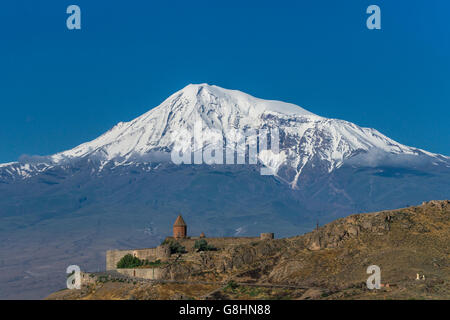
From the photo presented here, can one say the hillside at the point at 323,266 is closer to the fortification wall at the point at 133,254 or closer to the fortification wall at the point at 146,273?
the fortification wall at the point at 146,273

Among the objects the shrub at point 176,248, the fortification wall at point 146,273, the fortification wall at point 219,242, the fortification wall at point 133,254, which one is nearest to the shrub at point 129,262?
the fortification wall at point 133,254

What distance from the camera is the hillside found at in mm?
80312

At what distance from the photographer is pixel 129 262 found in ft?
336

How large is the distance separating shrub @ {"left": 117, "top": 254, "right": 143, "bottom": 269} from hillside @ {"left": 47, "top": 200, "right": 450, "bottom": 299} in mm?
5633

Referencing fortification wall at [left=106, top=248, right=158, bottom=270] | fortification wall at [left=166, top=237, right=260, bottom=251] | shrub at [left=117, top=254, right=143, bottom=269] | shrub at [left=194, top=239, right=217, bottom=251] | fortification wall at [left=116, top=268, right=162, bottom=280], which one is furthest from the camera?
fortification wall at [left=166, top=237, right=260, bottom=251]

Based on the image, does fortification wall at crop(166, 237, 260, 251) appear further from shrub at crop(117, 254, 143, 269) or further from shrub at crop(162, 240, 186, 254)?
shrub at crop(117, 254, 143, 269)

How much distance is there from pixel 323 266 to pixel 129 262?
2533 centimetres

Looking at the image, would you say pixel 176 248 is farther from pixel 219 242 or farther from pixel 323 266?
pixel 323 266

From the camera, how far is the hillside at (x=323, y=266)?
80312 mm

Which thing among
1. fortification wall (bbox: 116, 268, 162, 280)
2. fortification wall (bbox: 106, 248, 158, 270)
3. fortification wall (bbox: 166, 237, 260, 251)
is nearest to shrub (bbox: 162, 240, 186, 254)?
fortification wall (bbox: 106, 248, 158, 270)
